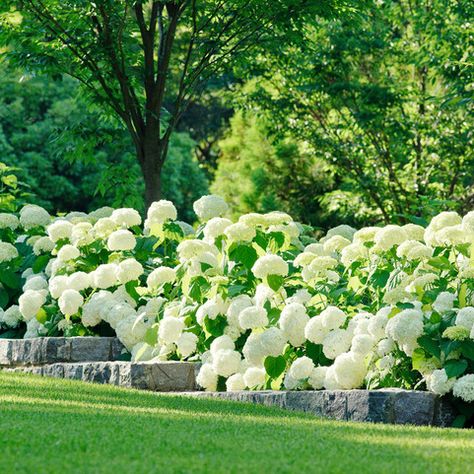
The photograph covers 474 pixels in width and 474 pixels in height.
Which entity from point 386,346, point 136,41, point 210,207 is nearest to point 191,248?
point 210,207

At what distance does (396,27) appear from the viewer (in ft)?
55.3

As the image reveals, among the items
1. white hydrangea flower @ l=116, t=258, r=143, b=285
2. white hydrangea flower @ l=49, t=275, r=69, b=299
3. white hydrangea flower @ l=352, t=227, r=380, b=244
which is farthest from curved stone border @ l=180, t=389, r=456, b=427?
white hydrangea flower @ l=49, t=275, r=69, b=299

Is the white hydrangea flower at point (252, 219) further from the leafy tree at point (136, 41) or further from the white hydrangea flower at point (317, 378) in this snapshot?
the leafy tree at point (136, 41)

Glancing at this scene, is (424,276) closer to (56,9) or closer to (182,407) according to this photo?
(182,407)

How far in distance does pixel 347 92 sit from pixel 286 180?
713cm

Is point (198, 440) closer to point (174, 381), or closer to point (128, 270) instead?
point (174, 381)

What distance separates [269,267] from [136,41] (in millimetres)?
4342

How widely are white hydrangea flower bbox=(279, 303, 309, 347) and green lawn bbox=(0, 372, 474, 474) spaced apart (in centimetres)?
69

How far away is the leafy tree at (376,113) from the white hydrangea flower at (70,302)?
7287 mm

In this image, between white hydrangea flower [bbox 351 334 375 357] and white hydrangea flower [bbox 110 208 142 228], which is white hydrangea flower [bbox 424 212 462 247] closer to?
white hydrangea flower [bbox 351 334 375 357]

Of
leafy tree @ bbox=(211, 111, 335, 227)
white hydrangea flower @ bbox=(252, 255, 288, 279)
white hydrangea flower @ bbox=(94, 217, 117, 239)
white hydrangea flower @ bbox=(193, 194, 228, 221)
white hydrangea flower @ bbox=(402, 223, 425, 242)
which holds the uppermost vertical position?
leafy tree @ bbox=(211, 111, 335, 227)

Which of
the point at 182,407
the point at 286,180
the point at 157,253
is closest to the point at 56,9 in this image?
the point at 157,253

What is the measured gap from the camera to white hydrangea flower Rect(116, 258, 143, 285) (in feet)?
26.0

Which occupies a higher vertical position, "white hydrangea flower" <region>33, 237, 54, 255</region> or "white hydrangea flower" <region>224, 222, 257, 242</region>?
"white hydrangea flower" <region>33, 237, 54, 255</region>
